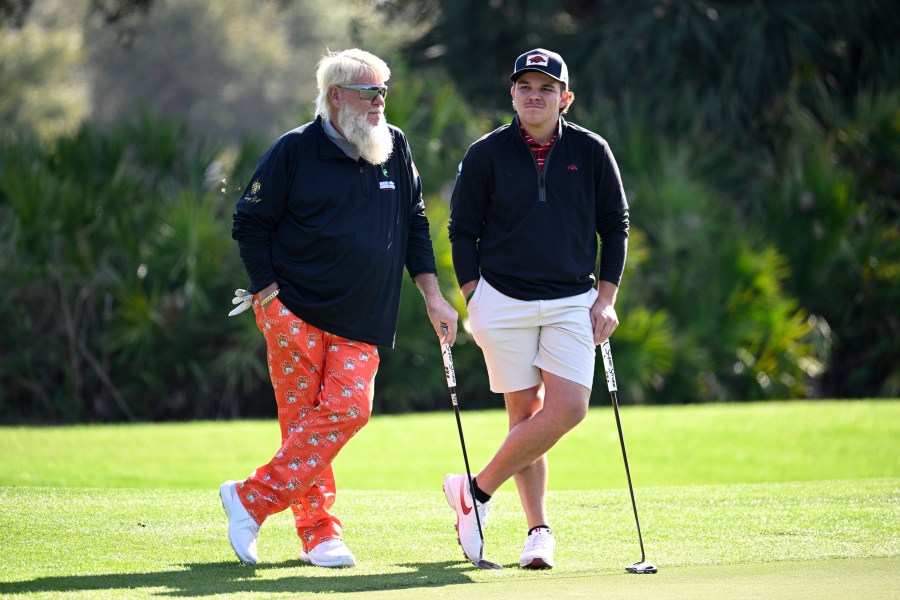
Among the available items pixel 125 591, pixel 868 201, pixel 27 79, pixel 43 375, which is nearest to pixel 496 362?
pixel 125 591

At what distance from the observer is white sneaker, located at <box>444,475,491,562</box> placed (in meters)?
5.37

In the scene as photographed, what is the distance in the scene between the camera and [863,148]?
52.9 ft

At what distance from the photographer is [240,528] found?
5305 mm

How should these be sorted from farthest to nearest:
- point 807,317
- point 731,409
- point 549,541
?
point 807,317 → point 731,409 → point 549,541

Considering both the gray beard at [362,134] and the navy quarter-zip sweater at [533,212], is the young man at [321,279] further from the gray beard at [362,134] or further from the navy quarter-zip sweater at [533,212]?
the navy quarter-zip sweater at [533,212]

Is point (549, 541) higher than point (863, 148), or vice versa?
point (863, 148)

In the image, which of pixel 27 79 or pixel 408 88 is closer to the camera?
pixel 408 88

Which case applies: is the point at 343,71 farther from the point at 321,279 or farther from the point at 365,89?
the point at 321,279

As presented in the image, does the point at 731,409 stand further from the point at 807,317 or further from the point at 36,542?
the point at 36,542

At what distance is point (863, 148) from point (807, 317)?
223 centimetres

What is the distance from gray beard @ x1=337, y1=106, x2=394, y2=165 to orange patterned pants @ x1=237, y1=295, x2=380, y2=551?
2.14 feet

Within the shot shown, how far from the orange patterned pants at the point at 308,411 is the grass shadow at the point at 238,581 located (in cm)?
26

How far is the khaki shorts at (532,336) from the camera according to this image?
214 inches

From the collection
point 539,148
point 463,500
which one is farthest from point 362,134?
point 463,500
